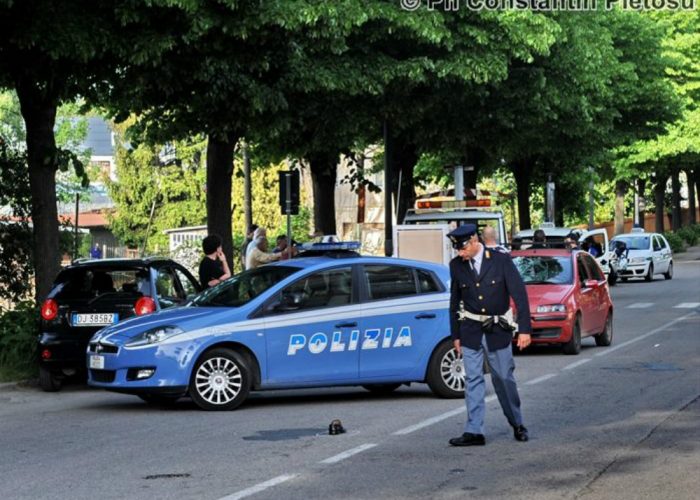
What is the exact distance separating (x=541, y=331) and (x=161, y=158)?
54196 mm

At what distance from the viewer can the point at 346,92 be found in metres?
25.6

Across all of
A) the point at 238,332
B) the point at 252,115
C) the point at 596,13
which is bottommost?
the point at 238,332

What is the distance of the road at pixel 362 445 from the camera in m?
9.84

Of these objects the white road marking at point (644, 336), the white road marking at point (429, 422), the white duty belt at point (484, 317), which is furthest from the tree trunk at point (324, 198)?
the white duty belt at point (484, 317)

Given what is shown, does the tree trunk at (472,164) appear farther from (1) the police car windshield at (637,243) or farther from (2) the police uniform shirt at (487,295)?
(2) the police uniform shirt at (487,295)

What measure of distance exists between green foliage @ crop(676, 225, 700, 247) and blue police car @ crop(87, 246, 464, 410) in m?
61.7

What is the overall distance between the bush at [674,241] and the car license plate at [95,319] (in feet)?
180

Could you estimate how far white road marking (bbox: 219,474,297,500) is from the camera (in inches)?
372

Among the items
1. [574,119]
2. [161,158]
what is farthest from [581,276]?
[161,158]

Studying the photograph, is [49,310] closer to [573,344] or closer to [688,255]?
[573,344]

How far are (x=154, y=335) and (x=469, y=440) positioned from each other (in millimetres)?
4080

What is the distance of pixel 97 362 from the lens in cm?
1482

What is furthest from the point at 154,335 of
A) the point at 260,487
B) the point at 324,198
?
the point at 324,198

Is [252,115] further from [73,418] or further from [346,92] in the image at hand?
[73,418]
